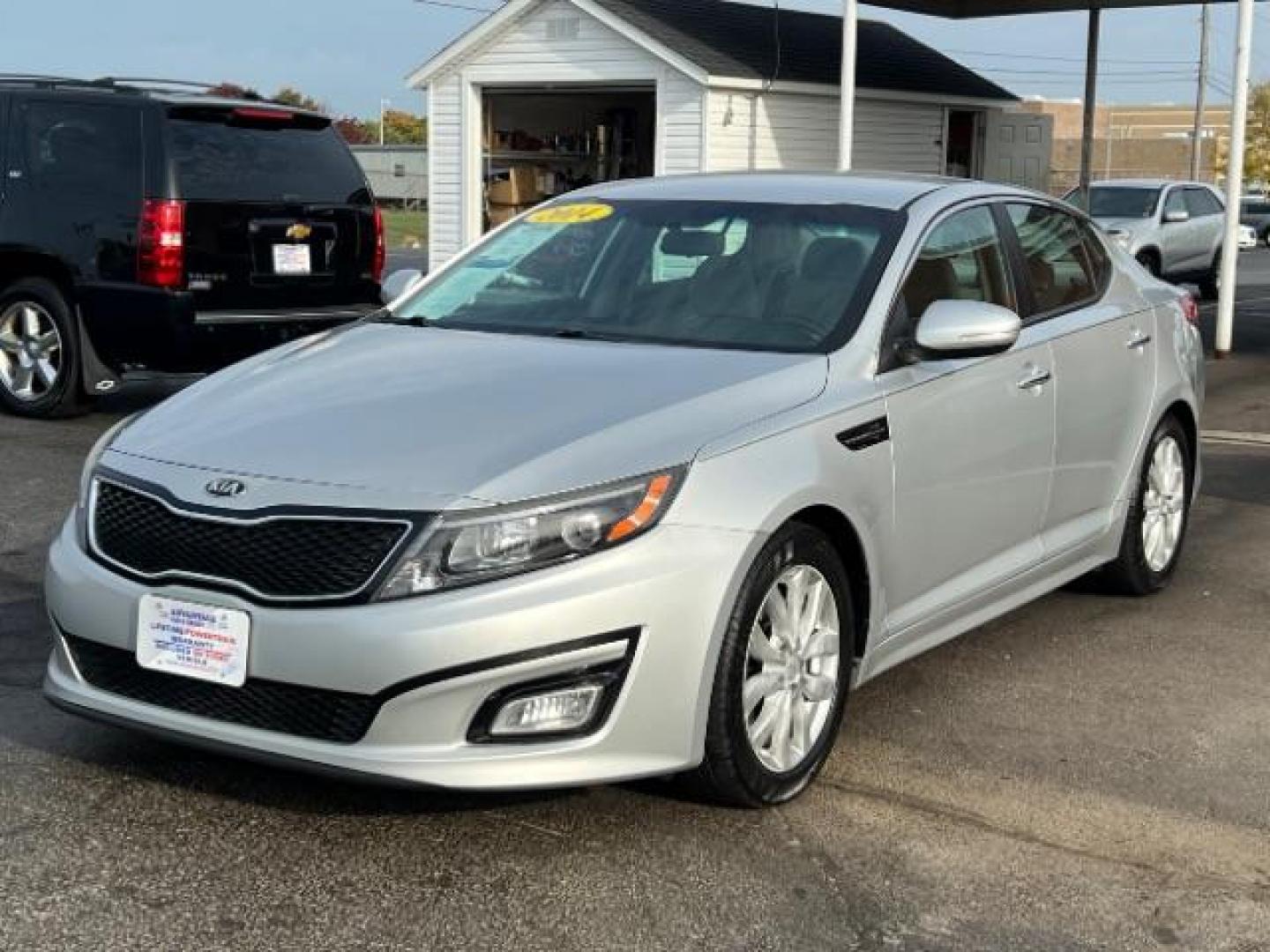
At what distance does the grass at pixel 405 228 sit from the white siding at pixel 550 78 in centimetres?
757

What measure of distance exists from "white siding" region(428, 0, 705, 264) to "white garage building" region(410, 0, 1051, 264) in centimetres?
2

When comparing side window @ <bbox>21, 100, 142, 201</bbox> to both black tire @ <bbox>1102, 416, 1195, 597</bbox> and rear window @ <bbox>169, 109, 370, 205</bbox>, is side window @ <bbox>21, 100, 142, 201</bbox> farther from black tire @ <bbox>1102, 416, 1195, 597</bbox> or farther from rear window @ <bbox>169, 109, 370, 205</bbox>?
black tire @ <bbox>1102, 416, 1195, 597</bbox>

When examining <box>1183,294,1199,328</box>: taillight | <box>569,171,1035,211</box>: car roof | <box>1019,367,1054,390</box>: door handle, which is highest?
<box>569,171,1035,211</box>: car roof

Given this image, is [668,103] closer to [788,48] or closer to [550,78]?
[550,78]

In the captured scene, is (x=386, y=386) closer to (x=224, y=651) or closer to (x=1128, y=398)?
(x=224, y=651)

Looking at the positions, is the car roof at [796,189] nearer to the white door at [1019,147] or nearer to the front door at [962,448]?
the front door at [962,448]

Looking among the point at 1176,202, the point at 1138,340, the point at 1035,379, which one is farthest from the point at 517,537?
the point at 1176,202

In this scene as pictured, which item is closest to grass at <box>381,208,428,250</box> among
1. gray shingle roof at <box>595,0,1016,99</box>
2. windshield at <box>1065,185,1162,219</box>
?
gray shingle roof at <box>595,0,1016,99</box>

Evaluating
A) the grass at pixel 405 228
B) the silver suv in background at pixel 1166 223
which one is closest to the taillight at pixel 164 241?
the silver suv in background at pixel 1166 223

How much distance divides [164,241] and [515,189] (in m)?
14.1

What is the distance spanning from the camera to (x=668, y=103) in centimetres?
2111

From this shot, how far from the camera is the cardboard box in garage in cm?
2322

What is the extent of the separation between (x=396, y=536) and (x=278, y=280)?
21.5 feet

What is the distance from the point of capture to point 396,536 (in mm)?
3691
